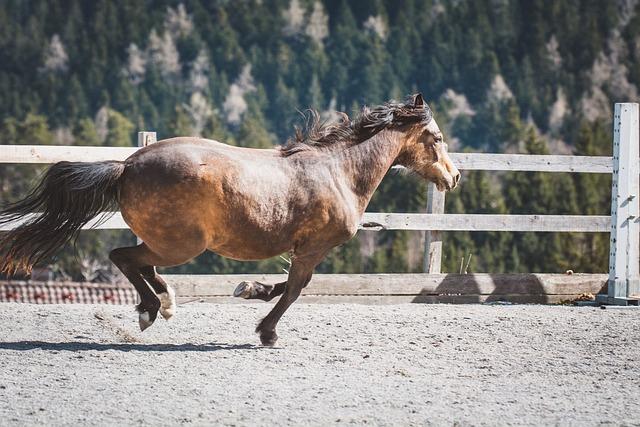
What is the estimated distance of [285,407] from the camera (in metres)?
5.19

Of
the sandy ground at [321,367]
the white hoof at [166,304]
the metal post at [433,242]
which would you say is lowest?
the sandy ground at [321,367]

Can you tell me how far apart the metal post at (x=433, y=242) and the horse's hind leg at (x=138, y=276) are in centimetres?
405

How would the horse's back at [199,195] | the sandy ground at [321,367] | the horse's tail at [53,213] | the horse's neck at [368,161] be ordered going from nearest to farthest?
the sandy ground at [321,367] < the horse's back at [199,195] < the horse's tail at [53,213] < the horse's neck at [368,161]

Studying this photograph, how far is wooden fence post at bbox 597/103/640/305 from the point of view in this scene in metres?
9.94

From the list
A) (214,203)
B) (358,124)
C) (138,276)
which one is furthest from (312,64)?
(214,203)

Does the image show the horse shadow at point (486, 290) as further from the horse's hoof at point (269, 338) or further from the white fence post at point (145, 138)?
the horse's hoof at point (269, 338)

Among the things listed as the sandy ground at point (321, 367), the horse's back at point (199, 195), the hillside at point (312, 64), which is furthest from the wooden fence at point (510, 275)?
the hillside at point (312, 64)

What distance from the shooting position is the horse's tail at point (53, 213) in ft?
21.4

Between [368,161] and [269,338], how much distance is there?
1511 mm

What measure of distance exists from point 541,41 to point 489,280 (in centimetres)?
7341

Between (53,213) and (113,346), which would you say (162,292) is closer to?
(113,346)

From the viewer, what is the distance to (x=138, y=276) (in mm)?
6703

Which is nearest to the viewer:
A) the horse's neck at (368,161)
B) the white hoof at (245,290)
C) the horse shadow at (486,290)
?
the white hoof at (245,290)

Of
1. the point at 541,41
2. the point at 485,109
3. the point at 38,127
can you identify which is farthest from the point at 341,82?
the point at 38,127
